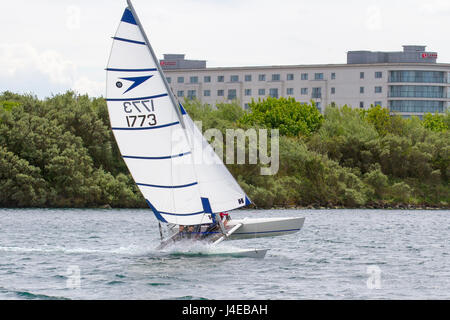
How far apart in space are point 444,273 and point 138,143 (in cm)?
1141

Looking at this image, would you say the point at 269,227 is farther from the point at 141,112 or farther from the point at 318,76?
the point at 318,76

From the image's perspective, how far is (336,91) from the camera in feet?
467

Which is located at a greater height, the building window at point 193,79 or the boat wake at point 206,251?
the building window at point 193,79

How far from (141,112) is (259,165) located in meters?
46.6

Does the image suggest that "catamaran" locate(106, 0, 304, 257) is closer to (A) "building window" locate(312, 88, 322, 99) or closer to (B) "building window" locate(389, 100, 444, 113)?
(A) "building window" locate(312, 88, 322, 99)

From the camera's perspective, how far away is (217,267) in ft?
86.6

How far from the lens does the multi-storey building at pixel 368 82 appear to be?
141m

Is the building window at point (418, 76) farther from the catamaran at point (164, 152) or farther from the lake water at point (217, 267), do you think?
the catamaran at point (164, 152)

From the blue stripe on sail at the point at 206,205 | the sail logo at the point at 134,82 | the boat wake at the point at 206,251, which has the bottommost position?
the boat wake at the point at 206,251

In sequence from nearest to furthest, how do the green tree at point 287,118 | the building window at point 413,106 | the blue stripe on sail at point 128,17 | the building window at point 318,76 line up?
the blue stripe on sail at point 128,17 < the green tree at point 287,118 < the building window at point 413,106 < the building window at point 318,76

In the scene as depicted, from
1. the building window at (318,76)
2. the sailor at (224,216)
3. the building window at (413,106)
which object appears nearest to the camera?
the sailor at (224,216)

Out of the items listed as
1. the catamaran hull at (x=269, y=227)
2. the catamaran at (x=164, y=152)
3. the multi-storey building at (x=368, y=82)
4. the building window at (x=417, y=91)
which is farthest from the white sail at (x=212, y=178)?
the building window at (x=417, y=91)
